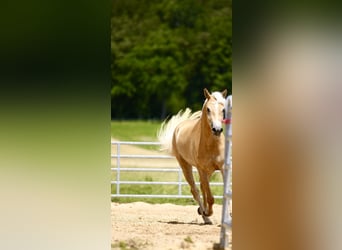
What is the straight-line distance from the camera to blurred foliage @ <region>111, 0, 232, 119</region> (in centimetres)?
448

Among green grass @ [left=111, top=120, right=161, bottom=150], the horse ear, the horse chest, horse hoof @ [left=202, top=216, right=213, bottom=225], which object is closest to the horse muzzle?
the horse chest

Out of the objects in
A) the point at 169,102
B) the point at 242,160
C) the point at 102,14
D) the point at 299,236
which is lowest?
the point at 299,236

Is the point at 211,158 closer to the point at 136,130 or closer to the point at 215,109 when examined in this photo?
A: the point at 215,109

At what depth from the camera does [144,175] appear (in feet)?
15.3

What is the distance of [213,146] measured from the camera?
456cm

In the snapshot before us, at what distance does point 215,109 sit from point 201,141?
0.25m

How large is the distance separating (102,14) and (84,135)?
753 mm

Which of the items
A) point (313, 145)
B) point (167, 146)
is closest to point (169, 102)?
point (167, 146)

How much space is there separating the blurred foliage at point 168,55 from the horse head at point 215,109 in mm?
44

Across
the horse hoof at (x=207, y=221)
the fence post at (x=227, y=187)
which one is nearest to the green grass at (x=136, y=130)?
the fence post at (x=227, y=187)

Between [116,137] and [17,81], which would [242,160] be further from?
[17,81]

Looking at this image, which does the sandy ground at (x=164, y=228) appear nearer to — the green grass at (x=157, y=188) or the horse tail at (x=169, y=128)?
the green grass at (x=157, y=188)

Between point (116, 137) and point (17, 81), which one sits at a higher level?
point (17, 81)

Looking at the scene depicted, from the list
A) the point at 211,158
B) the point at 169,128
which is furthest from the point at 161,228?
the point at 169,128
